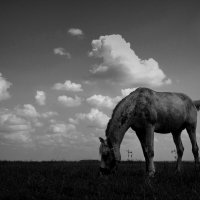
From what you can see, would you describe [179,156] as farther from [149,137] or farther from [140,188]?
[140,188]

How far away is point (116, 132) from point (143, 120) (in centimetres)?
122

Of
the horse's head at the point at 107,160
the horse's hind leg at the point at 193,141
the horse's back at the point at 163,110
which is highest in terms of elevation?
the horse's back at the point at 163,110

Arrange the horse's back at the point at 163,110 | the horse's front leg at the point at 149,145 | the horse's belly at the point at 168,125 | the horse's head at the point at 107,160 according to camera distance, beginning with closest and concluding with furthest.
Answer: the horse's head at the point at 107,160 → the horse's front leg at the point at 149,145 → the horse's back at the point at 163,110 → the horse's belly at the point at 168,125

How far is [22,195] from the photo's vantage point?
724cm

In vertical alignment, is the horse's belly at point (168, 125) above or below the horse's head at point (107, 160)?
above

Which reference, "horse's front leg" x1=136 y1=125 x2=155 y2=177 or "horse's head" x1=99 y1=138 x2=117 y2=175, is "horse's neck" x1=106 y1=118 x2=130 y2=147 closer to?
"horse's head" x1=99 y1=138 x2=117 y2=175

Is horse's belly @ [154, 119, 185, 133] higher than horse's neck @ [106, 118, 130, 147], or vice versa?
horse's belly @ [154, 119, 185, 133]

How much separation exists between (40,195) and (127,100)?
5.55 metres

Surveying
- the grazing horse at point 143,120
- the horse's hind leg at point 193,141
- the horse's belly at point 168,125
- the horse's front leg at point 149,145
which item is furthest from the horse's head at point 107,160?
the horse's hind leg at point 193,141

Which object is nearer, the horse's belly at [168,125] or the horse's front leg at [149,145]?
the horse's front leg at [149,145]

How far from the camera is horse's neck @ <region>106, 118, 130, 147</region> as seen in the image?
10936 mm

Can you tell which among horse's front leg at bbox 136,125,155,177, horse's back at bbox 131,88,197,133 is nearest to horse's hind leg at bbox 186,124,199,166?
horse's back at bbox 131,88,197,133

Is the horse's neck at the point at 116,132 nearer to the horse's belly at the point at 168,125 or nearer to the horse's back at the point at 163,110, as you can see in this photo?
the horse's back at the point at 163,110

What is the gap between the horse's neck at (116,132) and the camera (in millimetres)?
10936
